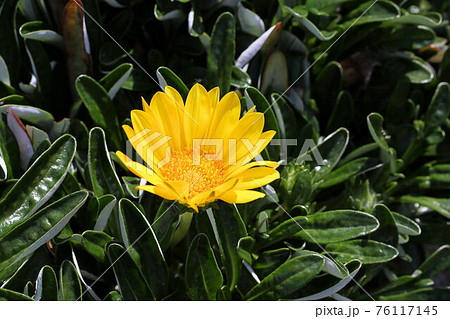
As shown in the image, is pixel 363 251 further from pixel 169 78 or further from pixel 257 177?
pixel 169 78

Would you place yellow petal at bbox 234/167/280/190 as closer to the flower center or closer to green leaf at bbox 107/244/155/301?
the flower center

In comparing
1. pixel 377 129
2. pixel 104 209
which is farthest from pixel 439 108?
pixel 104 209

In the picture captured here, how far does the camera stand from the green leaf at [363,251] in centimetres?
170

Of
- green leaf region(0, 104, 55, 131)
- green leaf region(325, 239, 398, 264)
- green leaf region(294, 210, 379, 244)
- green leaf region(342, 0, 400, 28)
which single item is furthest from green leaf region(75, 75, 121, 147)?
green leaf region(342, 0, 400, 28)

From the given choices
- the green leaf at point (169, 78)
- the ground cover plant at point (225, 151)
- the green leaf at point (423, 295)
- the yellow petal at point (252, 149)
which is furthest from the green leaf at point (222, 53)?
the green leaf at point (423, 295)

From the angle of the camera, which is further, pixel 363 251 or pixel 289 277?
pixel 363 251

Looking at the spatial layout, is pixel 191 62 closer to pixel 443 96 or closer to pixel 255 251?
pixel 255 251

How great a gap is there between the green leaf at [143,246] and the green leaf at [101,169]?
0.56 feet

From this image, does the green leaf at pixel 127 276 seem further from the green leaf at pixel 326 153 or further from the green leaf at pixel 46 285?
the green leaf at pixel 326 153

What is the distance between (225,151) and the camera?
164 cm

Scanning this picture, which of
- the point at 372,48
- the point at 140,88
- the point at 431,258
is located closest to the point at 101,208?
the point at 140,88

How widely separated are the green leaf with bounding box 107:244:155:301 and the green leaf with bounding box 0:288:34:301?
251 mm

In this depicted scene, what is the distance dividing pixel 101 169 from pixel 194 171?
31cm

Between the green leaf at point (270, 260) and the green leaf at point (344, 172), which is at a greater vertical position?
the green leaf at point (344, 172)
